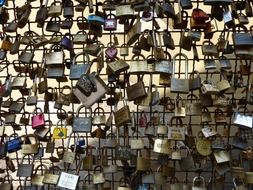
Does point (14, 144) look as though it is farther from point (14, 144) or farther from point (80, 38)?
point (80, 38)

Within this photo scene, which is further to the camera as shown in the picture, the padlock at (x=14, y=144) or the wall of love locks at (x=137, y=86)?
the padlock at (x=14, y=144)

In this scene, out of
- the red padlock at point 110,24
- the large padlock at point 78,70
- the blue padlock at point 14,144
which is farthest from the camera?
the blue padlock at point 14,144

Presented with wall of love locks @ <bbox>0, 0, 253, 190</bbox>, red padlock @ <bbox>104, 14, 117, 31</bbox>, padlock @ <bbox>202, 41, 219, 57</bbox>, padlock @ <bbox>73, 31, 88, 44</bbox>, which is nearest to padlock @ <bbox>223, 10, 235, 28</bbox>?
wall of love locks @ <bbox>0, 0, 253, 190</bbox>

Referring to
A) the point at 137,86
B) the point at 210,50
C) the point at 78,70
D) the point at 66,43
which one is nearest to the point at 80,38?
the point at 66,43

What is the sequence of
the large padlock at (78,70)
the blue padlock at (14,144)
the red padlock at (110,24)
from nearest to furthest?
the large padlock at (78,70)
the red padlock at (110,24)
the blue padlock at (14,144)

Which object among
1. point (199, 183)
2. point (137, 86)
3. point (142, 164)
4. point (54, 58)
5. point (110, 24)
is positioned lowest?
→ point (199, 183)

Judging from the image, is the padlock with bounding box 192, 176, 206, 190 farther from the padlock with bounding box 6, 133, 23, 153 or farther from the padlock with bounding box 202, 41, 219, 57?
the padlock with bounding box 6, 133, 23, 153

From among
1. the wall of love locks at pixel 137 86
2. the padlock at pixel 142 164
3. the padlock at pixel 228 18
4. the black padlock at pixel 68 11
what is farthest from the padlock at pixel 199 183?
the black padlock at pixel 68 11

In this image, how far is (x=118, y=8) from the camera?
2.29m

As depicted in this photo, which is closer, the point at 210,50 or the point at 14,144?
the point at 210,50

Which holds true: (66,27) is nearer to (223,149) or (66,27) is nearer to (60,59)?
(60,59)

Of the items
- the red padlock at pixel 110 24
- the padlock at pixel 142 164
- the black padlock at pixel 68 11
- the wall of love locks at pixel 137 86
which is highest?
the black padlock at pixel 68 11

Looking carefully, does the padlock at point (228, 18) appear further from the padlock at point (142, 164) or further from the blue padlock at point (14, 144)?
the blue padlock at point (14, 144)

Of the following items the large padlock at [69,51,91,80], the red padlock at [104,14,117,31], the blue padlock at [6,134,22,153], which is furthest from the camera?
the blue padlock at [6,134,22,153]
